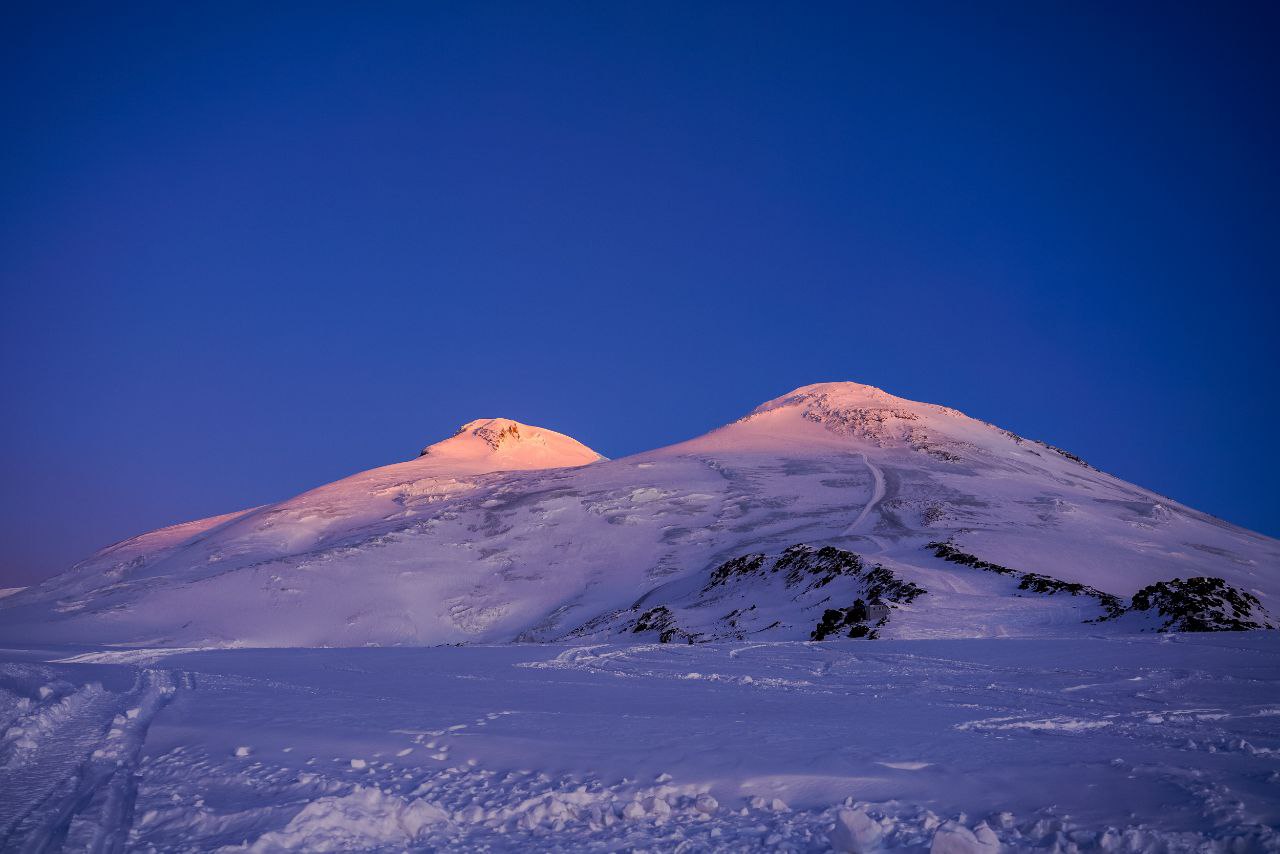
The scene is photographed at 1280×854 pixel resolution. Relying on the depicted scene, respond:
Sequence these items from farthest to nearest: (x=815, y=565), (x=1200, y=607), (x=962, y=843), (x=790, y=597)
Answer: (x=815, y=565), (x=790, y=597), (x=1200, y=607), (x=962, y=843)

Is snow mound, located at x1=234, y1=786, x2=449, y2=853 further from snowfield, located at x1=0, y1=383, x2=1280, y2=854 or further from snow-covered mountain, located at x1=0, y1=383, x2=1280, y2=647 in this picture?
snow-covered mountain, located at x1=0, y1=383, x2=1280, y2=647

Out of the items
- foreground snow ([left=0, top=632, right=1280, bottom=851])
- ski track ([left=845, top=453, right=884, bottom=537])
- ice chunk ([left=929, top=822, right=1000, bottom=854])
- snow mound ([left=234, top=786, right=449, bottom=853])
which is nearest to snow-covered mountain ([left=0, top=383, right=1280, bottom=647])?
ski track ([left=845, top=453, right=884, bottom=537])

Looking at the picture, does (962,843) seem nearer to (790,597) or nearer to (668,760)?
(668,760)

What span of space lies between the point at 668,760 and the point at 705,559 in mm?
34535

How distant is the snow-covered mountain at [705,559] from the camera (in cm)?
2414

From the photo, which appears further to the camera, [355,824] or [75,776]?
[75,776]

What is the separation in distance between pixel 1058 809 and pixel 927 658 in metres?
9.25

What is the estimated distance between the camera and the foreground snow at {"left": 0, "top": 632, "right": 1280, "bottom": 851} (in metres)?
5.16

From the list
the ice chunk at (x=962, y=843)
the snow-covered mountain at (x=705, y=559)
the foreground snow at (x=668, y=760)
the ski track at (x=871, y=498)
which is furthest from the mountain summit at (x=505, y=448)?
the ice chunk at (x=962, y=843)

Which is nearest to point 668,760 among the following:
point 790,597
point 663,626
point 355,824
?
point 355,824

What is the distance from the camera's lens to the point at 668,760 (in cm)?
682

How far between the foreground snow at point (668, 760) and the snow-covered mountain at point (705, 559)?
10803 millimetres

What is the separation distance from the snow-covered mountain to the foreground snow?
1080cm

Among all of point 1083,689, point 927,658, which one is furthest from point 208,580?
point 1083,689
